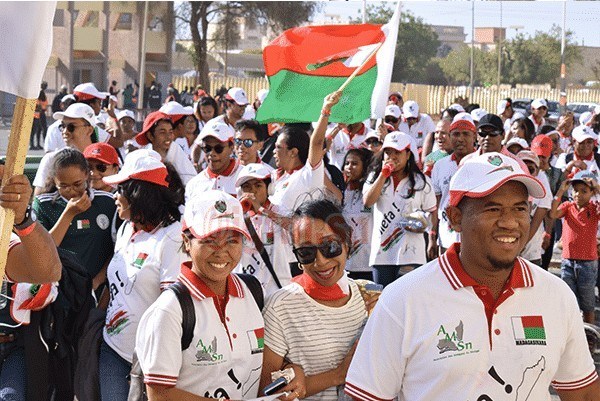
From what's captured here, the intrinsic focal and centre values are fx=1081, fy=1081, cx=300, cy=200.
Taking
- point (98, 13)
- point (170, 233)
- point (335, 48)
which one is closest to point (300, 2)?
point (98, 13)

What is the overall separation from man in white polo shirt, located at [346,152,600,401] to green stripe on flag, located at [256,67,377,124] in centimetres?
406

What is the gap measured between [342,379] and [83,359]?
1.57m

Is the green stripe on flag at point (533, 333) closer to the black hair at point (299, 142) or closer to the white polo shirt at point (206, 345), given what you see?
the white polo shirt at point (206, 345)

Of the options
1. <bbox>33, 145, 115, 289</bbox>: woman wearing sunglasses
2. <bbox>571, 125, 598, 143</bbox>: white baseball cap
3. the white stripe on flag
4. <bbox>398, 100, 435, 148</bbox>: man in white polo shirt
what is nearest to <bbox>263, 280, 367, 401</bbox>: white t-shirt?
the white stripe on flag

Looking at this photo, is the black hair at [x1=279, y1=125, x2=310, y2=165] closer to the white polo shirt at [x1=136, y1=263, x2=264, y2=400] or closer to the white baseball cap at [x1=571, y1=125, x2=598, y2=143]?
the white polo shirt at [x1=136, y1=263, x2=264, y2=400]

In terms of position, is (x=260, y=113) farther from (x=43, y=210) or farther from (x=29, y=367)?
(x=29, y=367)

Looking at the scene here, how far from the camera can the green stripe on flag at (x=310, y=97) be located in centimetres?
766

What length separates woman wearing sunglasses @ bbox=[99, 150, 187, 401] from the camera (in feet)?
17.1

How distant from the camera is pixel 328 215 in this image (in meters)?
4.72

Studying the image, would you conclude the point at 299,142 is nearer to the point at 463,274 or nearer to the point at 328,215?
the point at 328,215

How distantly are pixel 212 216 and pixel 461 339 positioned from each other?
1298 millimetres

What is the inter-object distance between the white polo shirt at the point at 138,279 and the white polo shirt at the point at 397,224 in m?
3.66

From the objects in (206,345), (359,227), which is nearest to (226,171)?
(359,227)

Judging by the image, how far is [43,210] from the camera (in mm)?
6590
